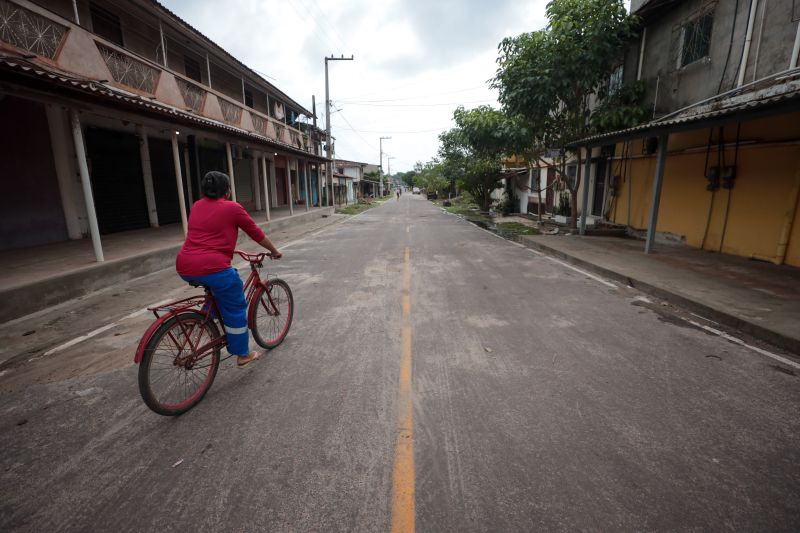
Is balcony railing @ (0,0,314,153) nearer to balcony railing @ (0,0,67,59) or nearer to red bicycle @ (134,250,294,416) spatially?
balcony railing @ (0,0,67,59)

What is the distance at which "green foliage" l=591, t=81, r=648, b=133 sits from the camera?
1168cm

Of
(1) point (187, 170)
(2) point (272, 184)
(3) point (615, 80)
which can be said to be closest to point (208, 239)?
(1) point (187, 170)

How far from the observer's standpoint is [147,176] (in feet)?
39.4

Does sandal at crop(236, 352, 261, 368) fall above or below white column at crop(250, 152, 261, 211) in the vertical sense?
below

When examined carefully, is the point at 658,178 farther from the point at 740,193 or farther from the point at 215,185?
the point at 215,185

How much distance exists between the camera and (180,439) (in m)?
2.62

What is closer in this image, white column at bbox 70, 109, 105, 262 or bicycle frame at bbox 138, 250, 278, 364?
bicycle frame at bbox 138, 250, 278, 364

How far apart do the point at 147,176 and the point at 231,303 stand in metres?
11.6

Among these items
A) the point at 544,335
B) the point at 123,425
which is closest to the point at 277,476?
the point at 123,425

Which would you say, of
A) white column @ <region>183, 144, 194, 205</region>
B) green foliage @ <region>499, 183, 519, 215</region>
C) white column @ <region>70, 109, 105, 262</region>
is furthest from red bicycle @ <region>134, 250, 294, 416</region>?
green foliage @ <region>499, 183, 519, 215</region>

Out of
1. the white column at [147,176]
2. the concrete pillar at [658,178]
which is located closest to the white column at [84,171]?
the white column at [147,176]

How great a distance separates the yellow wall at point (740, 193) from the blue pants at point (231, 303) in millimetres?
10482

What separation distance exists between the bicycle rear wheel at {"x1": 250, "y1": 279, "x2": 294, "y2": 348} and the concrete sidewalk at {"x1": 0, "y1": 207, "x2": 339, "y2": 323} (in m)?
3.81

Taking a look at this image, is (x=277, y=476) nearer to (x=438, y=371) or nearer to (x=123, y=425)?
(x=123, y=425)
